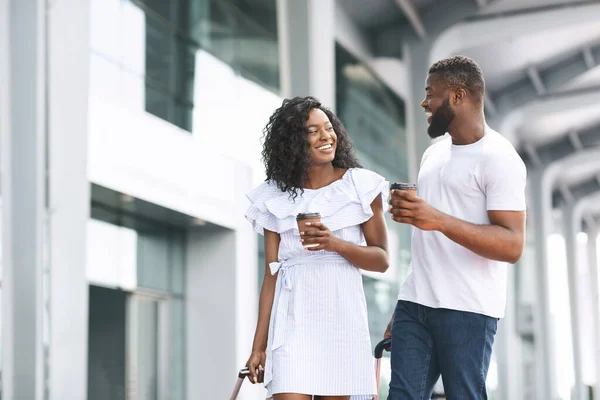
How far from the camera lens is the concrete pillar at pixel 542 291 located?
104 ft

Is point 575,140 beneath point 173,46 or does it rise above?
above

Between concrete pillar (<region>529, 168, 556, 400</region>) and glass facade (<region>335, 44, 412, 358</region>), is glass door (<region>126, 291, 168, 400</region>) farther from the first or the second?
concrete pillar (<region>529, 168, 556, 400</region>)

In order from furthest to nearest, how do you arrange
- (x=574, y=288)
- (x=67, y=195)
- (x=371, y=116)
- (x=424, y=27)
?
(x=574, y=288) → (x=371, y=116) → (x=424, y=27) → (x=67, y=195)

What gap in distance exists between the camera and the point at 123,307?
12156 millimetres

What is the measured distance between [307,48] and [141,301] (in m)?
4.23

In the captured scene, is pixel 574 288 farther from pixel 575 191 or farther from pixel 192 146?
pixel 192 146

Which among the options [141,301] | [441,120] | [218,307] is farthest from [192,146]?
[441,120]

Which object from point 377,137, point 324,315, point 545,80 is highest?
point 545,80

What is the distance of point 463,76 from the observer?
3719 mm

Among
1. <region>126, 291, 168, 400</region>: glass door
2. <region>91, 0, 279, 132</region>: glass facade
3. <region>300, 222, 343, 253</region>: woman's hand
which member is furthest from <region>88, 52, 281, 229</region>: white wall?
<region>300, 222, 343, 253</region>: woman's hand

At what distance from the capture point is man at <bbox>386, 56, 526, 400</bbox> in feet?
11.5

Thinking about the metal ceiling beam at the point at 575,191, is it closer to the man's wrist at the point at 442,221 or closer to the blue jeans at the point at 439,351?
the blue jeans at the point at 439,351

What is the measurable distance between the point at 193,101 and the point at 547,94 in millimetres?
14770

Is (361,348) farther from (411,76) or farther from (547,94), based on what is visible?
(547,94)
